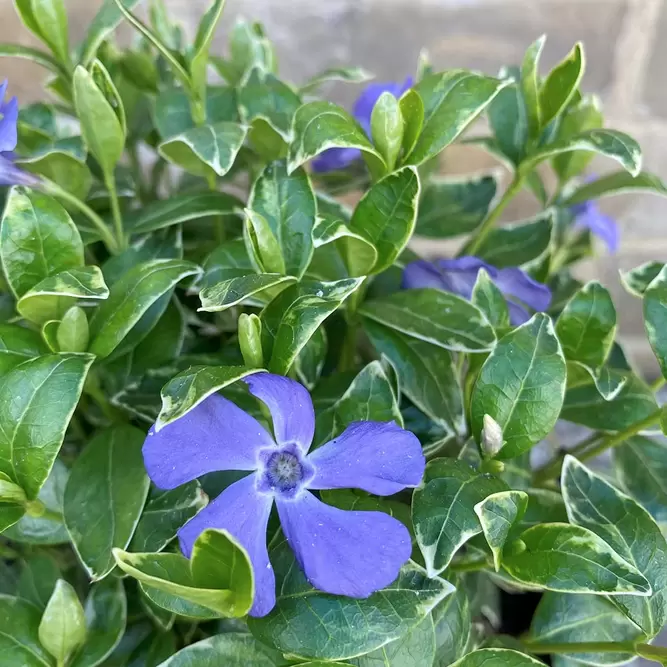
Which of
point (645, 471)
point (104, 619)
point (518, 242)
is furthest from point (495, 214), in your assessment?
point (104, 619)

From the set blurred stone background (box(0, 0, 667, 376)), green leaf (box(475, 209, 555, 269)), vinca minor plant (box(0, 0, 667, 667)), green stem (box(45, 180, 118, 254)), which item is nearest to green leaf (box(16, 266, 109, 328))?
vinca minor plant (box(0, 0, 667, 667))

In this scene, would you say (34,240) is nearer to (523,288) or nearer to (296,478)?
(296,478)

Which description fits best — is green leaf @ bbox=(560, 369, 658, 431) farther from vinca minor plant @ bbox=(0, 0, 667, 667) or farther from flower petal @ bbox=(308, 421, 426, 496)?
flower petal @ bbox=(308, 421, 426, 496)

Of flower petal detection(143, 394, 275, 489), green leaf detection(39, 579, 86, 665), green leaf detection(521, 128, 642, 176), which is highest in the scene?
green leaf detection(521, 128, 642, 176)

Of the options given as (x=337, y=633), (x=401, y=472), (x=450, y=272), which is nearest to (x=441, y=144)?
(x=450, y=272)

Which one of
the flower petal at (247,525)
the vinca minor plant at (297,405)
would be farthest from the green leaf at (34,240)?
the flower petal at (247,525)

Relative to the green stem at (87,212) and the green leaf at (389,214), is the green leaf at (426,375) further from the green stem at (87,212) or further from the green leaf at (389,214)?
the green stem at (87,212)
